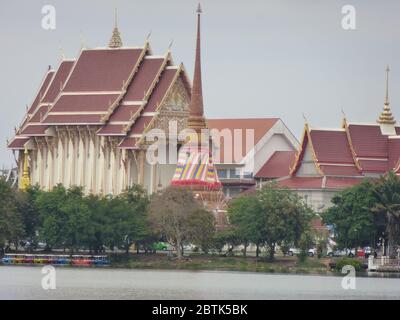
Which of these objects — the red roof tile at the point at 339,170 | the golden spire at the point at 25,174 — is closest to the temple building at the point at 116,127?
the golden spire at the point at 25,174

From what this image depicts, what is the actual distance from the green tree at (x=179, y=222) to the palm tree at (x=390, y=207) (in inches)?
293

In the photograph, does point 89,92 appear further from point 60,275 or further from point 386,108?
point 60,275

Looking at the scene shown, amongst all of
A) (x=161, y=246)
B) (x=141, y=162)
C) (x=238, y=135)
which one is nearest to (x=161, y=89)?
(x=141, y=162)

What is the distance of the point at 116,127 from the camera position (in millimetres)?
127875

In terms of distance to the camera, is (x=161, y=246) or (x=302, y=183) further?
(x=302, y=183)

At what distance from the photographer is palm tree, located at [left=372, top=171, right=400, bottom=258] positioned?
4220 inches

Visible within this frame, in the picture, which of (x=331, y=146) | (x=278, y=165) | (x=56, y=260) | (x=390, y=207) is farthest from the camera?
(x=278, y=165)

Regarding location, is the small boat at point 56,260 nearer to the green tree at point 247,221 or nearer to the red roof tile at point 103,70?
the green tree at point 247,221

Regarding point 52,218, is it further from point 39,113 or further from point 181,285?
point 39,113

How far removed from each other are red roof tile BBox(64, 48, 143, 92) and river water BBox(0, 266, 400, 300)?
91.3 ft

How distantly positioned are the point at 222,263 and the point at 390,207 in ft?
25.2

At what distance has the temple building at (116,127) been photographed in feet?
418

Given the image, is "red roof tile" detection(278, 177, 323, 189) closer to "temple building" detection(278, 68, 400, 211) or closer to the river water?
"temple building" detection(278, 68, 400, 211)
